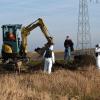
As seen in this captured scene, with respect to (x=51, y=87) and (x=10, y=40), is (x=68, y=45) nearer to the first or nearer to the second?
(x=10, y=40)

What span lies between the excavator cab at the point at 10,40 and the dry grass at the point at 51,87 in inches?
439

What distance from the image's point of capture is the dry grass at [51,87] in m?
21.9

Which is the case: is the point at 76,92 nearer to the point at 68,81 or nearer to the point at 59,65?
the point at 68,81

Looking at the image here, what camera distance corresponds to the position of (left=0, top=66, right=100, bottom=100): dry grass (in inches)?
863

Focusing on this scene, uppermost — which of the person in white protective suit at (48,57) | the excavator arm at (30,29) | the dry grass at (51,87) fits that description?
the excavator arm at (30,29)

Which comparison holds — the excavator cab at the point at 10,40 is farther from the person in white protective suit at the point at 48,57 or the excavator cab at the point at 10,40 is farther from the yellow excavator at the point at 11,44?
the person in white protective suit at the point at 48,57

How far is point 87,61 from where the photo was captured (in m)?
38.4

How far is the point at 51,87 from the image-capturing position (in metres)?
25.7

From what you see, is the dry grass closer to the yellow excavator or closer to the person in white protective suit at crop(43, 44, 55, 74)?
the person in white protective suit at crop(43, 44, 55, 74)

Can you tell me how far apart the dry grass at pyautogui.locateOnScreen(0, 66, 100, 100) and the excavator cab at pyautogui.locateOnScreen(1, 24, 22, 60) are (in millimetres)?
11150

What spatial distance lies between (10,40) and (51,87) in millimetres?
16486

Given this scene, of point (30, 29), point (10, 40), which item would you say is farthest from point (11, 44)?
point (30, 29)

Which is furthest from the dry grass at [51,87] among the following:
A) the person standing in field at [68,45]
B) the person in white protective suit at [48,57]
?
the person standing in field at [68,45]

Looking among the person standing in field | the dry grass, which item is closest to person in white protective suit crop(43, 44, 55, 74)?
the dry grass
